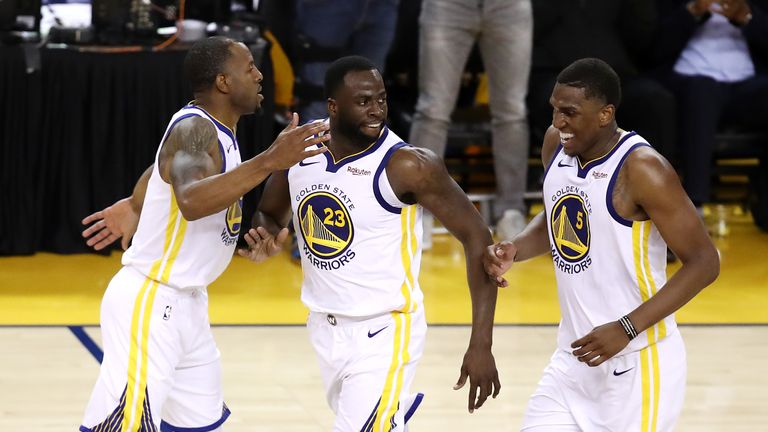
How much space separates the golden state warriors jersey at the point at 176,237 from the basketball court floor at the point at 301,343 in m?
1.04

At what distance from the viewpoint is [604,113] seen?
3.66m

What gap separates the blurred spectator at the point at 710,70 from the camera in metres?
8.09

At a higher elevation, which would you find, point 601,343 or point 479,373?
point 601,343

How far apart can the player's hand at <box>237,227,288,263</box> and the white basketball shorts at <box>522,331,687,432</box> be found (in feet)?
2.94

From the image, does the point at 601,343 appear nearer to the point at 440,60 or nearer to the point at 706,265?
the point at 706,265

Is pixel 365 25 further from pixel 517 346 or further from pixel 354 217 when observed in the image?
pixel 354 217

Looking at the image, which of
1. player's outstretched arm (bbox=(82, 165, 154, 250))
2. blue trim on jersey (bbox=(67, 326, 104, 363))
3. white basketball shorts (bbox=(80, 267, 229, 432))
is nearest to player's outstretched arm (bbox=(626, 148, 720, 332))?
white basketball shorts (bbox=(80, 267, 229, 432))

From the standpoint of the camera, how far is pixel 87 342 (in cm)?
596

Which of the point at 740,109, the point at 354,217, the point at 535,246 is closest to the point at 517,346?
the point at 535,246

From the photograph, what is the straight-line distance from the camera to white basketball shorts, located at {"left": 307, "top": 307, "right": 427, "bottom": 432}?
3682 mm

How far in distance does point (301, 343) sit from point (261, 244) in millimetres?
2283

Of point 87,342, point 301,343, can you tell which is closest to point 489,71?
point 301,343

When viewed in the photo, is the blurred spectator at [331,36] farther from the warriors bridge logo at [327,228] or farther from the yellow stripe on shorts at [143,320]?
the warriors bridge logo at [327,228]

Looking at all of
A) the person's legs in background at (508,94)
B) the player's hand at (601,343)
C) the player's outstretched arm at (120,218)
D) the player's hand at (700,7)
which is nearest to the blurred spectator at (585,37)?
the player's hand at (700,7)
